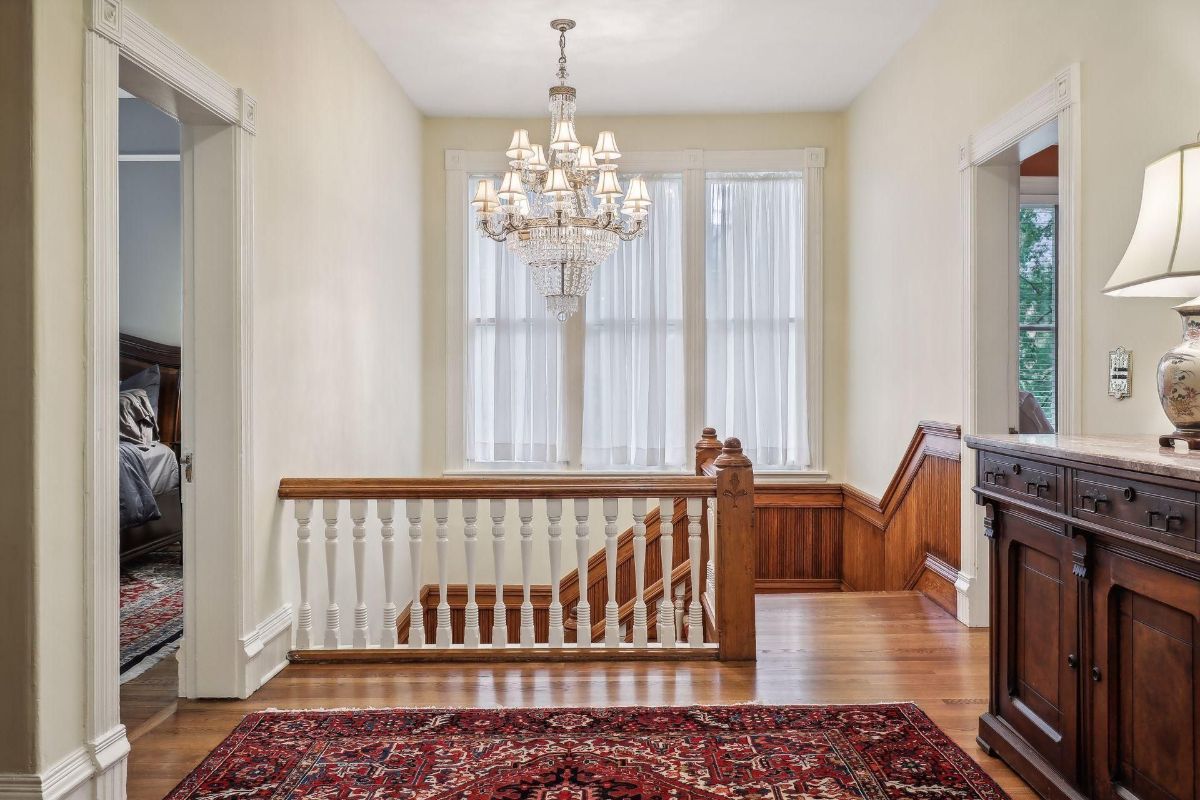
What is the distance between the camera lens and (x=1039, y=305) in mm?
5668

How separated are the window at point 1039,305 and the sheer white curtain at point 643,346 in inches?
89.7

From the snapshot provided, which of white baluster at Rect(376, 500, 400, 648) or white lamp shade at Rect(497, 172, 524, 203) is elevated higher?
white lamp shade at Rect(497, 172, 524, 203)

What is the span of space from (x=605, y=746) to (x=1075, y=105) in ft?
8.67

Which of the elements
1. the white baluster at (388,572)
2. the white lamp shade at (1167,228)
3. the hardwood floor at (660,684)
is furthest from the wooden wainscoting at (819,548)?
the white lamp shade at (1167,228)

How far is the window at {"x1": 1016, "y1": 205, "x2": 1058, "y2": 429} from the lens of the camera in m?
5.62

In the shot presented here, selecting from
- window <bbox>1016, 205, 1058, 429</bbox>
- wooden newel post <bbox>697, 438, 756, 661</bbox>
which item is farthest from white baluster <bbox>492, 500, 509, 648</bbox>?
window <bbox>1016, 205, 1058, 429</bbox>

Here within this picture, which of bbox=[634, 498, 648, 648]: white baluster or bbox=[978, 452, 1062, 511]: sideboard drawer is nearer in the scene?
bbox=[978, 452, 1062, 511]: sideboard drawer

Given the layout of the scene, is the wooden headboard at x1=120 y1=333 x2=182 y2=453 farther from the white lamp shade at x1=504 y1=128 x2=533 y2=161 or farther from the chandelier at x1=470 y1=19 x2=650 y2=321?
the white lamp shade at x1=504 y1=128 x2=533 y2=161

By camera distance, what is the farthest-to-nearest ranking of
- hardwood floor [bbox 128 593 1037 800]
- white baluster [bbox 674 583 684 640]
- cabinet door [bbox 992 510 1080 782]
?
white baluster [bbox 674 583 684 640], hardwood floor [bbox 128 593 1037 800], cabinet door [bbox 992 510 1080 782]

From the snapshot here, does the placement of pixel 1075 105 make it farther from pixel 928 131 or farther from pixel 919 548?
pixel 919 548

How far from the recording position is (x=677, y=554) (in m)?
5.31

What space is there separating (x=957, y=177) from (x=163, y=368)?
5312 mm

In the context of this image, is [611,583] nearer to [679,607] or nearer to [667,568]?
[667,568]

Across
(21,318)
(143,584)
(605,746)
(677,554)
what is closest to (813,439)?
(677,554)
